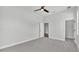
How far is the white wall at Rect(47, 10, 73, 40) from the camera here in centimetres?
613

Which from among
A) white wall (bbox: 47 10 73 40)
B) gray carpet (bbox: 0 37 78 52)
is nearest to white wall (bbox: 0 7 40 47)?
gray carpet (bbox: 0 37 78 52)

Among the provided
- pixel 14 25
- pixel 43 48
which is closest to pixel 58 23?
pixel 43 48

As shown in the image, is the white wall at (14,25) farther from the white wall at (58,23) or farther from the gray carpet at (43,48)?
the white wall at (58,23)

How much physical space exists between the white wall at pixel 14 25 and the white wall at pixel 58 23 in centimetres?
248

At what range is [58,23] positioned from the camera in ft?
22.0

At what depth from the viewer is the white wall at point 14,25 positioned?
3.85 metres

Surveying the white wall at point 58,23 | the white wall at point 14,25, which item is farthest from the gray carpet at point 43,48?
the white wall at point 58,23

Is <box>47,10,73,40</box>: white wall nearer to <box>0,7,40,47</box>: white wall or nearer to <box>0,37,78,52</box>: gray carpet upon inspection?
<box>0,37,78,52</box>: gray carpet

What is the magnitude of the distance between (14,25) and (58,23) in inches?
163
